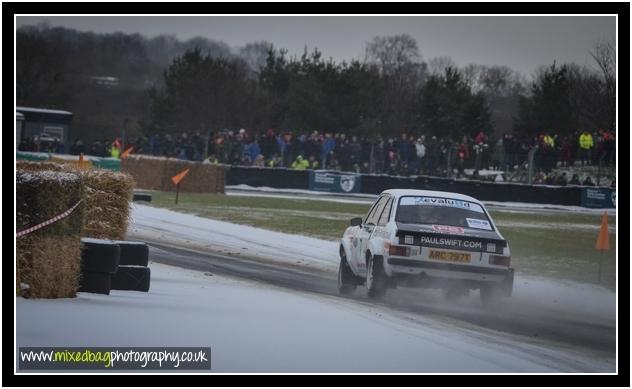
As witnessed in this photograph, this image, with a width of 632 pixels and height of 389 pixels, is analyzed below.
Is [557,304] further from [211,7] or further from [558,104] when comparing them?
[558,104]

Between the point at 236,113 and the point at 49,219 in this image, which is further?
the point at 236,113

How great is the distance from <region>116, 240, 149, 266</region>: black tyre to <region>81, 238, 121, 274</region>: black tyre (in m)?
0.72

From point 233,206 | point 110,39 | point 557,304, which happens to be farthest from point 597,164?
point 110,39

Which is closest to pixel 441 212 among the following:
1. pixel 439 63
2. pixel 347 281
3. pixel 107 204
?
pixel 347 281

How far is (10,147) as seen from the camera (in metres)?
9.16

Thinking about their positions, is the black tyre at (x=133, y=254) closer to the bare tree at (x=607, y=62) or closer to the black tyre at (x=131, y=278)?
the black tyre at (x=131, y=278)

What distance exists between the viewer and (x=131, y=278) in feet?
36.4

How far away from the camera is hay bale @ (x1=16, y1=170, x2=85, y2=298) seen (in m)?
9.27

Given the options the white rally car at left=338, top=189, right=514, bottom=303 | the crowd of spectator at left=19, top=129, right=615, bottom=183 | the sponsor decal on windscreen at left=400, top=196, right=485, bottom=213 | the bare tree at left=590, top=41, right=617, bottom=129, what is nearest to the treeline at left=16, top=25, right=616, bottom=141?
the crowd of spectator at left=19, top=129, right=615, bottom=183

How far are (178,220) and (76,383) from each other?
1647 cm

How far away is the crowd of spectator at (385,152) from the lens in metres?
37.7

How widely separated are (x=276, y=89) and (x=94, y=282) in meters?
54.4

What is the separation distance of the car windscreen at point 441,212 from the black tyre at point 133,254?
3.51 metres

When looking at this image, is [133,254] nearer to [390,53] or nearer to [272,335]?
[272,335]
